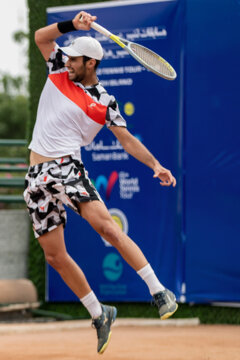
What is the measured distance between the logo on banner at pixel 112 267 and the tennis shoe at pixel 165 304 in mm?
3647

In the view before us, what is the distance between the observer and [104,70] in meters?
9.60

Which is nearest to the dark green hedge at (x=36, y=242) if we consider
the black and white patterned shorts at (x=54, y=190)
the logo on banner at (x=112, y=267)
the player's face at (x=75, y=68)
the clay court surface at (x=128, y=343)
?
the logo on banner at (x=112, y=267)

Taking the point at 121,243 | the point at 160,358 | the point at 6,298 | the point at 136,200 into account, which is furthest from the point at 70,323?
the point at 121,243

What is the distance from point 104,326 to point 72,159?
1286 mm

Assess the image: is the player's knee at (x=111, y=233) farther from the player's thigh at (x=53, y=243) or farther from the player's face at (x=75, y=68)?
the player's face at (x=75, y=68)

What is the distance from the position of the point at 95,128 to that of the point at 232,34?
3534 mm

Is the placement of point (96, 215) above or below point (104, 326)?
above

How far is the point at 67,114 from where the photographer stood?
5.89m

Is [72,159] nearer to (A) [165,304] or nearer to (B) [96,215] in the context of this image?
(B) [96,215]

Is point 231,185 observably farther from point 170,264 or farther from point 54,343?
point 54,343

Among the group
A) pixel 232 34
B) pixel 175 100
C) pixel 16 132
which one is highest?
pixel 232 34

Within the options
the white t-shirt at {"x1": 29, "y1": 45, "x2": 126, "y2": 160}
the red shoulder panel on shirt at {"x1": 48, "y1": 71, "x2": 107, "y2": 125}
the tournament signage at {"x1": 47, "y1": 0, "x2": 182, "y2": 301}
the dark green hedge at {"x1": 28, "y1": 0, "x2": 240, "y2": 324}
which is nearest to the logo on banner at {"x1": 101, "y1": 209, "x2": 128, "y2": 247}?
the tournament signage at {"x1": 47, "y1": 0, "x2": 182, "y2": 301}

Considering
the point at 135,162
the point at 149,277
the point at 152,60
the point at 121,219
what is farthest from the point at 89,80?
the point at 121,219

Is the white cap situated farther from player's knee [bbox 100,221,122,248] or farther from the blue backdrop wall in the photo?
the blue backdrop wall
